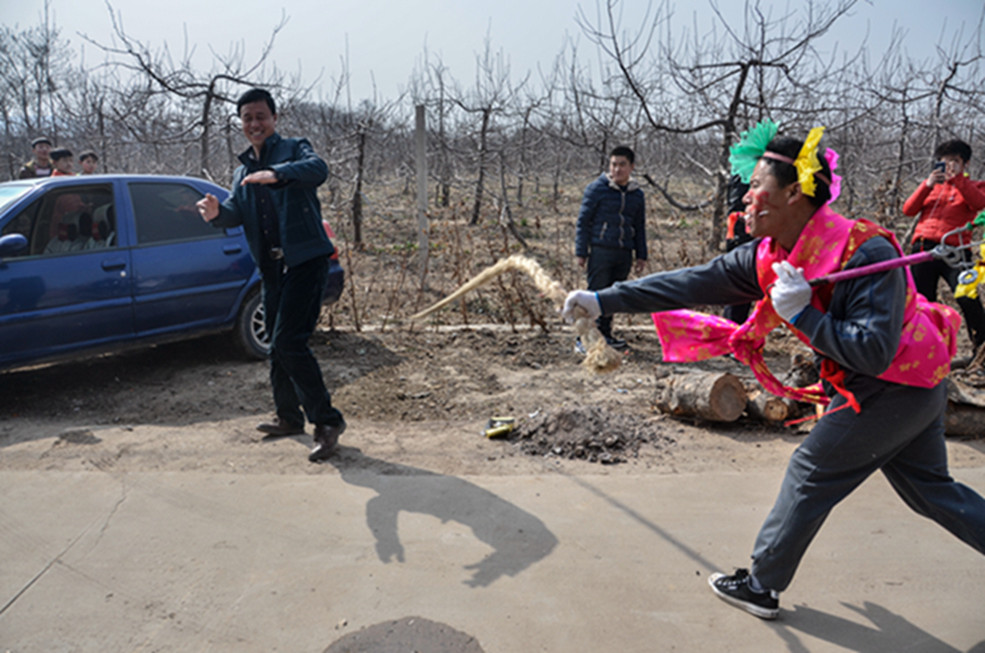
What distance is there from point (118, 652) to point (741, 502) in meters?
2.86

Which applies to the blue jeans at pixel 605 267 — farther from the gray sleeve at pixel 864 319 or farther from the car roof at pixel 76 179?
the gray sleeve at pixel 864 319

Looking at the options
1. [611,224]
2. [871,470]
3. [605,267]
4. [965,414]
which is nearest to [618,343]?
[605,267]

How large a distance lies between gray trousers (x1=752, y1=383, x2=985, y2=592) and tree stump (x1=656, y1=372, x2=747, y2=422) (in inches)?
77.1

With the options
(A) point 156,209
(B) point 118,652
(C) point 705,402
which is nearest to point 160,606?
(B) point 118,652

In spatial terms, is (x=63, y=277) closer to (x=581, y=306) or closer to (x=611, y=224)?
(x=581, y=306)

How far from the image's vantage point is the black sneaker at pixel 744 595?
2.53 meters

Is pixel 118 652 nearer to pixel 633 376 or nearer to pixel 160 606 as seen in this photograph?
pixel 160 606

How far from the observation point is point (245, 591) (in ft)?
8.97

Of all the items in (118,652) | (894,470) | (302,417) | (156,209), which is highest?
(156,209)

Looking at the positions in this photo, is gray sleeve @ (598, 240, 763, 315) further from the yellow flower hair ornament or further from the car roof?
the car roof

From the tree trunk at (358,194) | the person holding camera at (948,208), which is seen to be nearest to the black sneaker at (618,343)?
the person holding camera at (948,208)

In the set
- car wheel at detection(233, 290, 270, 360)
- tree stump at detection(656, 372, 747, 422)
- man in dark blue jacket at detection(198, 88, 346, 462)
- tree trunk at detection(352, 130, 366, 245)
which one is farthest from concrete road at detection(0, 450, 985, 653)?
tree trunk at detection(352, 130, 366, 245)

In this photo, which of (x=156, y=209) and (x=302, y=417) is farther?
(x=156, y=209)

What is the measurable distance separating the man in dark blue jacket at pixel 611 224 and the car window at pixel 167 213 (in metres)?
3.31
